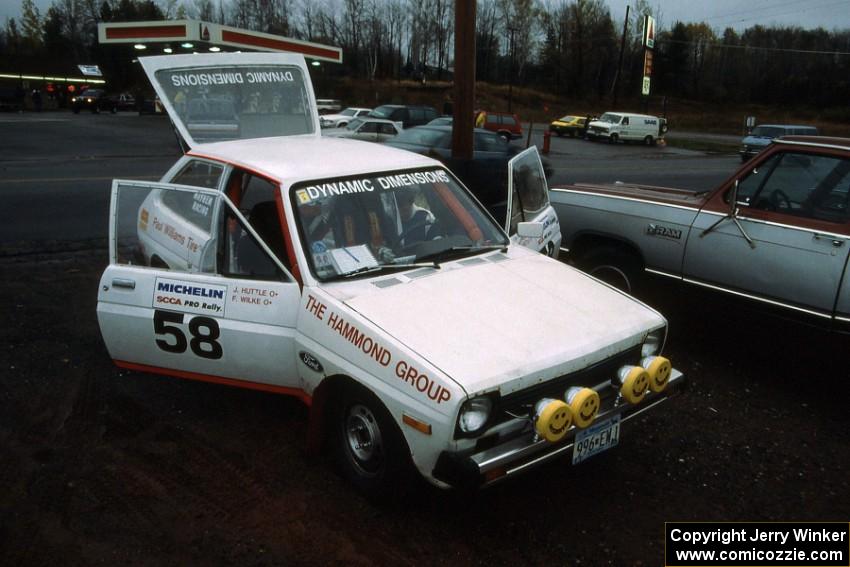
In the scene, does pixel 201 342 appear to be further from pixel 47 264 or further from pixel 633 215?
pixel 47 264

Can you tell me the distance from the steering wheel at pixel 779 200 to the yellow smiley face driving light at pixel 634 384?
2.44 meters

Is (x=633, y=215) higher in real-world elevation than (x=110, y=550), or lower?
higher

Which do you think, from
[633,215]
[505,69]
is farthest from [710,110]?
[633,215]

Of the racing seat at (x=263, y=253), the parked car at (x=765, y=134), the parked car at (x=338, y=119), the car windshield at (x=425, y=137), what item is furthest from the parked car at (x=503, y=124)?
the racing seat at (x=263, y=253)

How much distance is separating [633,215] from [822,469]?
255 cm

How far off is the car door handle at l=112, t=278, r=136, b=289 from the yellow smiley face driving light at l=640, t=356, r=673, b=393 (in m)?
3.01

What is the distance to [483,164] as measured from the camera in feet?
39.1

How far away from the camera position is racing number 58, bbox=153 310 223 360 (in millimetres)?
3848

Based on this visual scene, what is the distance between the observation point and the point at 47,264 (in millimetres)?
7691

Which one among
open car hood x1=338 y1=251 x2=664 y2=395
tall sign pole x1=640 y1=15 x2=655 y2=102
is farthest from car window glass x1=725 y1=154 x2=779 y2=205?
tall sign pole x1=640 y1=15 x2=655 y2=102

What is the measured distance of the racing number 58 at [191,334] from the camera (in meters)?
3.85

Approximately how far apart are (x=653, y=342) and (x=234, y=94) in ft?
14.6

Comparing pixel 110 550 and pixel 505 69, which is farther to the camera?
pixel 505 69

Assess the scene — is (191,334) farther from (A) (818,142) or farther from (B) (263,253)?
(A) (818,142)
